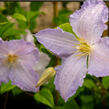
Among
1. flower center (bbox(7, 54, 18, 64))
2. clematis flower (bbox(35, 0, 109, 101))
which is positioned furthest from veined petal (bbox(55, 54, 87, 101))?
flower center (bbox(7, 54, 18, 64))

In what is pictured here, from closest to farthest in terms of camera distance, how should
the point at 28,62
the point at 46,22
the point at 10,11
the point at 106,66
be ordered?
1. the point at 106,66
2. the point at 28,62
3. the point at 10,11
4. the point at 46,22

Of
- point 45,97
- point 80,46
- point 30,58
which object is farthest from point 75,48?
point 45,97

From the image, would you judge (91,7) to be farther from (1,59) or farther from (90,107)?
(90,107)

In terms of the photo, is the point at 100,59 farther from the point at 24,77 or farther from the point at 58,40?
the point at 24,77

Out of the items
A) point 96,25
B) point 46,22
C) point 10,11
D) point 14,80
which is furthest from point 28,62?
point 46,22

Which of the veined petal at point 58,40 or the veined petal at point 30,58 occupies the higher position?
the veined petal at point 58,40

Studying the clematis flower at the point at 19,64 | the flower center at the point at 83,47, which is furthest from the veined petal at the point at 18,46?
the flower center at the point at 83,47

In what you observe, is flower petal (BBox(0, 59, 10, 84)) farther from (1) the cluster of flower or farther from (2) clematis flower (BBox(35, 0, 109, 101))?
(2) clematis flower (BBox(35, 0, 109, 101))

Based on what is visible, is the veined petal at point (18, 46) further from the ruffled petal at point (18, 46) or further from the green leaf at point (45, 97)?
the green leaf at point (45, 97)
